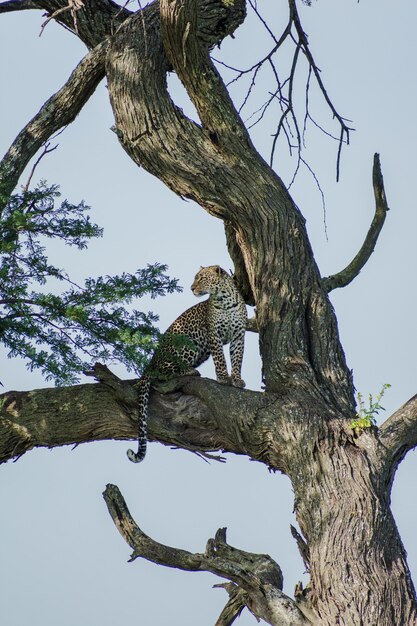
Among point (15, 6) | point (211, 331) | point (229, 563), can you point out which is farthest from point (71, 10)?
point (229, 563)

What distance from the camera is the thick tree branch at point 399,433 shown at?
7.65 meters

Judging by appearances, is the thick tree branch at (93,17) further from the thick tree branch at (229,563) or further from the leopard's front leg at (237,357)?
the thick tree branch at (229,563)

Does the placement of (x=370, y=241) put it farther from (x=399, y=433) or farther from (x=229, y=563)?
(x=229, y=563)

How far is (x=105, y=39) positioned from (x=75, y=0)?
1.90 feet

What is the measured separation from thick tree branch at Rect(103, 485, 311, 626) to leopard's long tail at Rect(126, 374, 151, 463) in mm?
419

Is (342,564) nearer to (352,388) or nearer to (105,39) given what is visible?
(352,388)

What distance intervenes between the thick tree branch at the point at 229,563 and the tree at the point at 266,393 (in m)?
0.01

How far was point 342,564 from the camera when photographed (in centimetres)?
723

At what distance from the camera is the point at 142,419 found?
26.6 ft

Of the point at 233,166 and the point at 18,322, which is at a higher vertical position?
the point at 233,166

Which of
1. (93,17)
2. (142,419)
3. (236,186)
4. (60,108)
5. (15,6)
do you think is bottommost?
(142,419)

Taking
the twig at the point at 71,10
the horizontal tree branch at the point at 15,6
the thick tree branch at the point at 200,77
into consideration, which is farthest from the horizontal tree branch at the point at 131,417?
the horizontal tree branch at the point at 15,6

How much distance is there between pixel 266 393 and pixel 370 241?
1.60 meters

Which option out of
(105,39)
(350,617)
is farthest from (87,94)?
(350,617)
